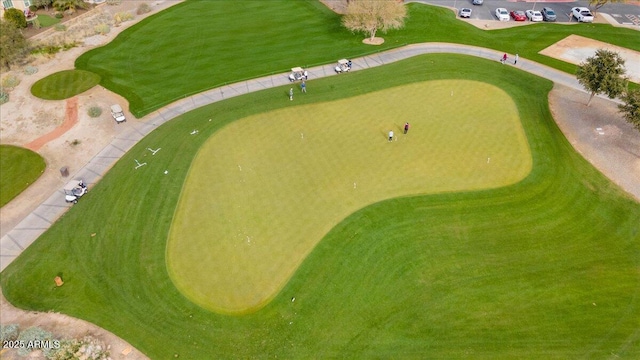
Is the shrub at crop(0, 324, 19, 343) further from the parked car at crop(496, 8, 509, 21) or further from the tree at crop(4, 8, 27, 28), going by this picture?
the parked car at crop(496, 8, 509, 21)

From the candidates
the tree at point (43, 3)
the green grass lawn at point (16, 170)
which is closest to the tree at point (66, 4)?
the tree at point (43, 3)

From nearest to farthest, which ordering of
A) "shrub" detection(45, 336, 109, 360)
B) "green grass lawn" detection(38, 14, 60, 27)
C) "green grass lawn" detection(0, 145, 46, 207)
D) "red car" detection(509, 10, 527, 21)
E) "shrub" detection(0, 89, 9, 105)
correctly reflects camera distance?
1. "shrub" detection(45, 336, 109, 360)
2. "green grass lawn" detection(0, 145, 46, 207)
3. "shrub" detection(0, 89, 9, 105)
4. "red car" detection(509, 10, 527, 21)
5. "green grass lawn" detection(38, 14, 60, 27)

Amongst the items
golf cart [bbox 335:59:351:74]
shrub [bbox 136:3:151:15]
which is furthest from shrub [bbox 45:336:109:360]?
shrub [bbox 136:3:151:15]

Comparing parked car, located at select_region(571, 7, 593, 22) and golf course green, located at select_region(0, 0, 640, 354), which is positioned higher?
parked car, located at select_region(571, 7, 593, 22)

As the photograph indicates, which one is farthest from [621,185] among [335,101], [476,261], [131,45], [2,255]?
[131,45]

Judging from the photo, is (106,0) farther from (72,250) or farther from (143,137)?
(72,250)

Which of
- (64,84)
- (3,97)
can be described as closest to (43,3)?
(64,84)

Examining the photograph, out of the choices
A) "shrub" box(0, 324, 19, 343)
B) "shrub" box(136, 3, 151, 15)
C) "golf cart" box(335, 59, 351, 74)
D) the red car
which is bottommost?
"shrub" box(0, 324, 19, 343)

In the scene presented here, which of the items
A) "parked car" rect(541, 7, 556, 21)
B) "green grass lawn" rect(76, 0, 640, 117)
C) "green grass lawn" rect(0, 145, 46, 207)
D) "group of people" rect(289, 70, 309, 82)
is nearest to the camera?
"green grass lawn" rect(0, 145, 46, 207)
